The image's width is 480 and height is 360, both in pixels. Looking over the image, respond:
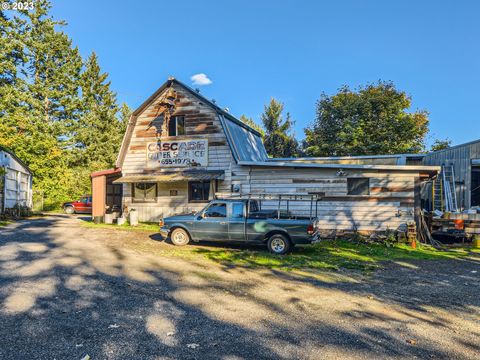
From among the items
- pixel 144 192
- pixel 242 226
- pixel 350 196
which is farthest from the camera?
pixel 144 192

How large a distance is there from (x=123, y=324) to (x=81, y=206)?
1000 inches

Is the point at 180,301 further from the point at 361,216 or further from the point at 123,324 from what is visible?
the point at 361,216

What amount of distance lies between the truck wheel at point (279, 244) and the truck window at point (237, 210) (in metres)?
1.33

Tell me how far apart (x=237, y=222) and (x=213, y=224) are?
92 cm

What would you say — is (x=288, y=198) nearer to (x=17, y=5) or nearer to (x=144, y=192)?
(x=144, y=192)

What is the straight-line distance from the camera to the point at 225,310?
5680mm

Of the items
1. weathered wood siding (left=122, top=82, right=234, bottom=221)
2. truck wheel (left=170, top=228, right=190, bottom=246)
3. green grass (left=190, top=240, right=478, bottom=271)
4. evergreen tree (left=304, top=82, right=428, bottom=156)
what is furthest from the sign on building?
evergreen tree (left=304, top=82, right=428, bottom=156)

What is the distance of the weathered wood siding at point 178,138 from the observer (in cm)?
1750

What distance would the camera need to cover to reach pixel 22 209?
22922 millimetres

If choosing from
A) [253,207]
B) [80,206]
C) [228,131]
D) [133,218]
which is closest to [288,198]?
[253,207]

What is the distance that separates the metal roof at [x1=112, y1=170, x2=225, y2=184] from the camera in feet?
54.8

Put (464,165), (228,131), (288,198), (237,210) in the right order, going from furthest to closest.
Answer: (228,131), (464,165), (288,198), (237,210)

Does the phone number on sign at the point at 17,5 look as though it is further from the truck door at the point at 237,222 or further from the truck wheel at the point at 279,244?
the truck wheel at the point at 279,244

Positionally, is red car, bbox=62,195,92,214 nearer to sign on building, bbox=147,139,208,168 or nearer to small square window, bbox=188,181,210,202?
sign on building, bbox=147,139,208,168
